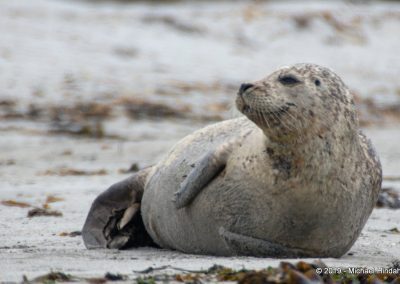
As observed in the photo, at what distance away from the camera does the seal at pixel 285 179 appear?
545 cm

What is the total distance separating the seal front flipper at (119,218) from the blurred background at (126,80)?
0.46ft

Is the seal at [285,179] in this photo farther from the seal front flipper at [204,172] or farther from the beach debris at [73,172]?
the beach debris at [73,172]

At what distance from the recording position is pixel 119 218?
671 cm

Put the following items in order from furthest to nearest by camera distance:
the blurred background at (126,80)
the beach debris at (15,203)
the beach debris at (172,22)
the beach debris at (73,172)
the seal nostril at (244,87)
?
the beach debris at (172,22) < the beach debris at (73,172) < the blurred background at (126,80) < the beach debris at (15,203) < the seal nostril at (244,87)

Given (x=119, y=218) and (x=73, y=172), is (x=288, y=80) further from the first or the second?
(x=73, y=172)

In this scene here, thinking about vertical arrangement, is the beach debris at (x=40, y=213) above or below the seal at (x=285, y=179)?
below

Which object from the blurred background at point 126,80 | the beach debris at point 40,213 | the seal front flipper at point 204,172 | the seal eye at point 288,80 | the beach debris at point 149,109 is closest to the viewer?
the seal eye at point 288,80

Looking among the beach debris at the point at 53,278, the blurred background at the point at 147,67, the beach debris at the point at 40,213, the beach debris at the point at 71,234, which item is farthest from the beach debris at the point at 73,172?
the beach debris at the point at 53,278

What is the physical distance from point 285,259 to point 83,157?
5402 millimetres

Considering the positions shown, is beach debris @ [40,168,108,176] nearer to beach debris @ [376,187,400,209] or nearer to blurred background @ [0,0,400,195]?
blurred background @ [0,0,400,195]

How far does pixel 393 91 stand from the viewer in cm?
1656

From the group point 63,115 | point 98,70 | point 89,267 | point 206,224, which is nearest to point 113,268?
point 89,267

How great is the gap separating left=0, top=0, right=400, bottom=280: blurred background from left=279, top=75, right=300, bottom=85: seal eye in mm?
1019

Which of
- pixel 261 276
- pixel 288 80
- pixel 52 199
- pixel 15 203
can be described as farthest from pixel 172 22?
pixel 261 276
